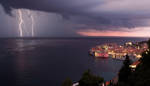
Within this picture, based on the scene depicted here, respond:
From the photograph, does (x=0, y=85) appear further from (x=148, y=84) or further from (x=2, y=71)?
(x=148, y=84)

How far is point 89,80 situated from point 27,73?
31.1 metres

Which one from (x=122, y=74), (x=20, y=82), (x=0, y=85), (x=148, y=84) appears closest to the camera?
(x=148, y=84)

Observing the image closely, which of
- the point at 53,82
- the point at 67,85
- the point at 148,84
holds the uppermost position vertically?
the point at 148,84

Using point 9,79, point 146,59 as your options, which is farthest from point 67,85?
point 9,79

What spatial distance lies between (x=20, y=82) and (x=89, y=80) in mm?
24575

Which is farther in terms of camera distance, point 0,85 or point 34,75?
point 34,75

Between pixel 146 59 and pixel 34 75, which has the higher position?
pixel 146 59

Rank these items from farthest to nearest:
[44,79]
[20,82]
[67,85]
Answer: [44,79]
[20,82]
[67,85]

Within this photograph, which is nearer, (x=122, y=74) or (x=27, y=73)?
(x=122, y=74)

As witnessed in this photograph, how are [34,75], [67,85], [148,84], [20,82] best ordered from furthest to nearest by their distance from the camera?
[34,75]
[20,82]
[67,85]
[148,84]

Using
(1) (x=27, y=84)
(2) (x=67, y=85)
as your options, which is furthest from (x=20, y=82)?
(2) (x=67, y=85)

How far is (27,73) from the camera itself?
143 ft

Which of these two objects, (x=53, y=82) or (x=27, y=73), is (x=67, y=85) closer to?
(x=53, y=82)

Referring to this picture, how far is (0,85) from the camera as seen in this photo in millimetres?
33500
